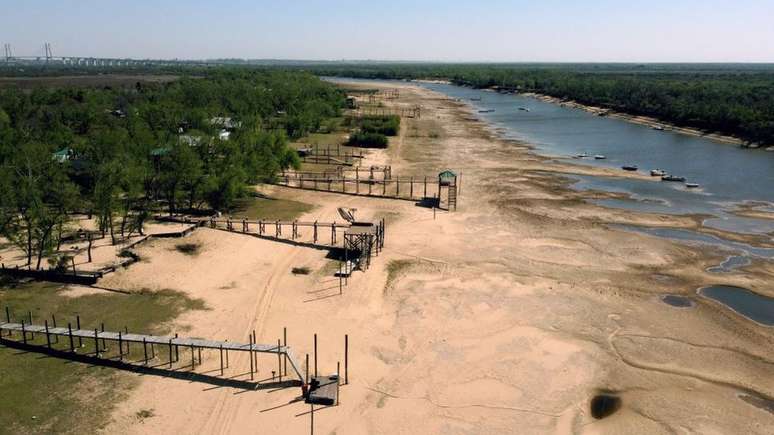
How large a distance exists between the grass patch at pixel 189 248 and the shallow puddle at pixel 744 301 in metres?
32.5

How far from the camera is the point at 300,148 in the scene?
77688 millimetres

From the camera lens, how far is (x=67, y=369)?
24.5 meters

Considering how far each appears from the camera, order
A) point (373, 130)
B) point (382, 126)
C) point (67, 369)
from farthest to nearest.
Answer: point (382, 126) < point (373, 130) < point (67, 369)

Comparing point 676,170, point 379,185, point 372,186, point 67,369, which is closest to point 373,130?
point 379,185

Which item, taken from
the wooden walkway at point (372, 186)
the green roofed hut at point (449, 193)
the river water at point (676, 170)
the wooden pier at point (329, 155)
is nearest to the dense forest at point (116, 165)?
the wooden walkway at point (372, 186)

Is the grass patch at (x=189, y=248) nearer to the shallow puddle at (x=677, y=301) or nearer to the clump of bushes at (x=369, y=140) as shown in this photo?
the shallow puddle at (x=677, y=301)

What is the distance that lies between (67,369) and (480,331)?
19154 millimetres

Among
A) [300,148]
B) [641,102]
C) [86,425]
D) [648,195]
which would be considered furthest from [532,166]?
[641,102]

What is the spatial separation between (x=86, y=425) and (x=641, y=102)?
457ft

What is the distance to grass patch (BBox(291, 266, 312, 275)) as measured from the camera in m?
35.8

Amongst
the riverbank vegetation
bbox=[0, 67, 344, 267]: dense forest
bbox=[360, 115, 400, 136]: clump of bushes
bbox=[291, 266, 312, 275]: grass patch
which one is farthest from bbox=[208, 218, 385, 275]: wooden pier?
bbox=[360, 115, 400, 136]: clump of bushes

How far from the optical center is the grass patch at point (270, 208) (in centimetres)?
4803

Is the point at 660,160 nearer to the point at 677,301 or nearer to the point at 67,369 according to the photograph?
the point at 677,301

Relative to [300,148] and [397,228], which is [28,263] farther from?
[300,148]
